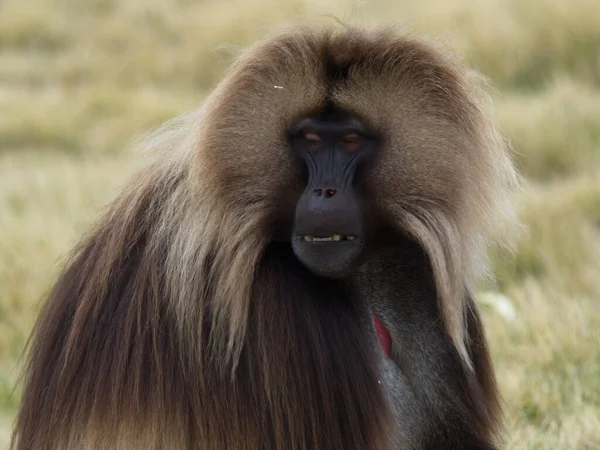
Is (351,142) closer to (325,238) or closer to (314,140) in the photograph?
(314,140)

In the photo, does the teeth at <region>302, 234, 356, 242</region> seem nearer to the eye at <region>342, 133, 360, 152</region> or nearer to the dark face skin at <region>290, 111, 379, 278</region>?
the dark face skin at <region>290, 111, 379, 278</region>

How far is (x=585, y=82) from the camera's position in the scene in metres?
9.05

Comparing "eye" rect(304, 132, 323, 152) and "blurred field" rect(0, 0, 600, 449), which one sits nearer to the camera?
"eye" rect(304, 132, 323, 152)

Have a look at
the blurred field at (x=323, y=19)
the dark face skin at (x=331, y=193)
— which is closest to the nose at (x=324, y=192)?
the dark face skin at (x=331, y=193)

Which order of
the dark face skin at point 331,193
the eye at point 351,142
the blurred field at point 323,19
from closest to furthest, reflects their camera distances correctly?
the dark face skin at point 331,193, the eye at point 351,142, the blurred field at point 323,19

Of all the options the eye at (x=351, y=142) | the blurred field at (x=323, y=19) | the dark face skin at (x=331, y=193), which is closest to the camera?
the dark face skin at (x=331, y=193)

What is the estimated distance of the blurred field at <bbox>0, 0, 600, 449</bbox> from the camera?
170 inches

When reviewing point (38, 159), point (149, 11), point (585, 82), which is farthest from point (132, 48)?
point (585, 82)

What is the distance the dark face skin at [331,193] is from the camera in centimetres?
244

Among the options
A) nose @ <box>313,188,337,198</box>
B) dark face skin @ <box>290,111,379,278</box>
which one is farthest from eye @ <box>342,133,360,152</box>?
nose @ <box>313,188,337,198</box>

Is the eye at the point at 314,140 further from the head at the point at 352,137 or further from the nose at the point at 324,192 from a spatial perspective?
the nose at the point at 324,192

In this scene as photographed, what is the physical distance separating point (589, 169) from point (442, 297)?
4996mm

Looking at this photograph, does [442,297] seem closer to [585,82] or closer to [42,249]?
[42,249]

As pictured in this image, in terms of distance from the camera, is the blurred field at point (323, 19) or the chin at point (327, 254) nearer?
the chin at point (327, 254)
